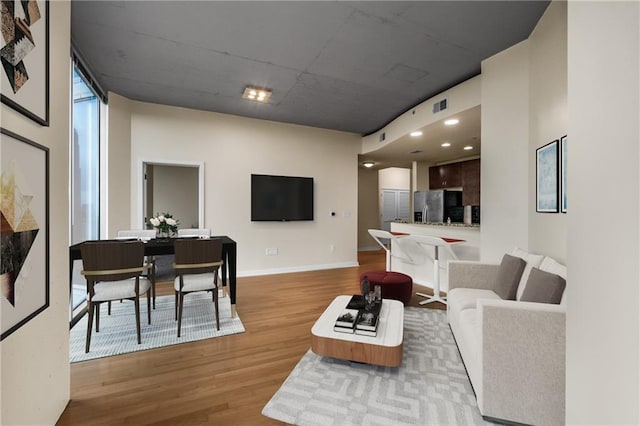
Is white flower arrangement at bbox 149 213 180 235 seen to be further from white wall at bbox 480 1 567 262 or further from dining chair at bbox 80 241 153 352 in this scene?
white wall at bbox 480 1 567 262

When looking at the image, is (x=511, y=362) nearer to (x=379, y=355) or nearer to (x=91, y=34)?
(x=379, y=355)

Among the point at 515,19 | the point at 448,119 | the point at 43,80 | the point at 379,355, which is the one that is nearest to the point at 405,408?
the point at 379,355

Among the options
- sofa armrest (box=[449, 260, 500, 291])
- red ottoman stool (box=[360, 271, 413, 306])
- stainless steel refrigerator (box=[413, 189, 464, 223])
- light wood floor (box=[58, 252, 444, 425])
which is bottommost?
light wood floor (box=[58, 252, 444, 425])

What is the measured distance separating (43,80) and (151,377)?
199 cm

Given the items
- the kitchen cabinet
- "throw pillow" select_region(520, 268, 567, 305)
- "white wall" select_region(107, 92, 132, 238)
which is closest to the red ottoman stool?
"throw pillow" select_region(520, 268, 567, 305)

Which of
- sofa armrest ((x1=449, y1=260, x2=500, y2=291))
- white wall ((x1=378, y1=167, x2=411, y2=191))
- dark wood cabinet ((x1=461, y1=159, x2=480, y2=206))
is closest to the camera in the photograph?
sofa armrest ((x1=449, y1=260, x2=500, y2=291))

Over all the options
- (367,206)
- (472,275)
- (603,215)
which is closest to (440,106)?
(472,275)

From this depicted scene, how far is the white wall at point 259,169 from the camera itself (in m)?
4.54

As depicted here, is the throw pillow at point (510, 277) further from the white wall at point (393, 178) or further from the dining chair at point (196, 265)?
the white wall at point (393, 178)

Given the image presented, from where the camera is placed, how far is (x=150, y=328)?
111 inches

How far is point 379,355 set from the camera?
6.43 feet

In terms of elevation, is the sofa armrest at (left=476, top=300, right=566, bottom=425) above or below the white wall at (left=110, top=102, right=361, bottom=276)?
below

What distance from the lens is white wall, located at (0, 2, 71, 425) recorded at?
120 centimetres

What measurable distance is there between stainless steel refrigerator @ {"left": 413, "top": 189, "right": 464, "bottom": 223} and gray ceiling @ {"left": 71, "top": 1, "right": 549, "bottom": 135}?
2882 mm
